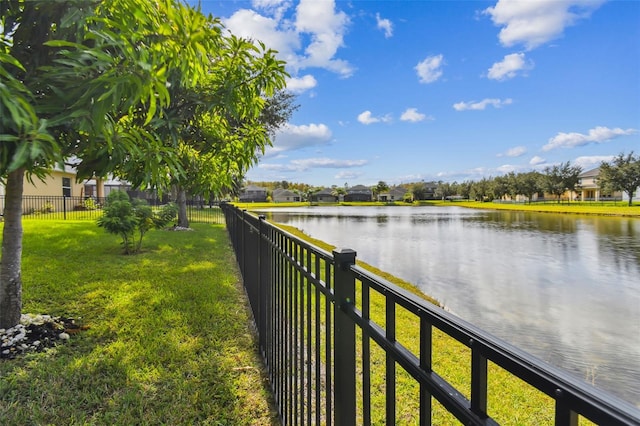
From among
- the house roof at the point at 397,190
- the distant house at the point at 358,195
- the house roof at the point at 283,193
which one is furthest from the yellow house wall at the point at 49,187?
the house roof at the point at 397,190

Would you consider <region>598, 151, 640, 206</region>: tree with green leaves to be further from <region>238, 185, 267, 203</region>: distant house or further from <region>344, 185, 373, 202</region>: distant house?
<region>238, 185, 267, 203</region>: distant house

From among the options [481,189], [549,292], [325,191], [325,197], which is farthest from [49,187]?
[325,191]

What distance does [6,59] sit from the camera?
1.47 m

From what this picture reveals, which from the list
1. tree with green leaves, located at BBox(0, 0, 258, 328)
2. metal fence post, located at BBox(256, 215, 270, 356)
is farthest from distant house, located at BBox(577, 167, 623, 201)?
tree with green leaves, located at BBox(0, 0, 258, 328)

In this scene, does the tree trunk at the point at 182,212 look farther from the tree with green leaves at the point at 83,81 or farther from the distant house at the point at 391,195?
the distant house at the point at 391,195

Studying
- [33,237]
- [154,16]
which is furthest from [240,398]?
[33,237]

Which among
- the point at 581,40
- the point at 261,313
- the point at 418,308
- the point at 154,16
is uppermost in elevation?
the point at 581,40

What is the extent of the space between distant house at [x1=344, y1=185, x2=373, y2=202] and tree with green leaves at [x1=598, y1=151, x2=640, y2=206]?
54.4 meters

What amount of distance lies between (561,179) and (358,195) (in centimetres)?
4907

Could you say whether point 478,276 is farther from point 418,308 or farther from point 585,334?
point 418,308

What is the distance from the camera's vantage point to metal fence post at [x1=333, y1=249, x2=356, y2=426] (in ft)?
4.42

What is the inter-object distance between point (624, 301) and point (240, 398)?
675 cm

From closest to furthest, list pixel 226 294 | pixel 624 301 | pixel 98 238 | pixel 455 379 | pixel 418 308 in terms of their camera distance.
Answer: pixel 418 308 < pixel 455 379 < pixel 226 294 < pixel 624 301 < pixel 98 238

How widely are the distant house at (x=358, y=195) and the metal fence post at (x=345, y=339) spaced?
9046 centimetres
